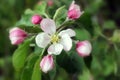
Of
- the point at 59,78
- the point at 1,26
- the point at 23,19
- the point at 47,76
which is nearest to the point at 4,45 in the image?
the point at 1,26

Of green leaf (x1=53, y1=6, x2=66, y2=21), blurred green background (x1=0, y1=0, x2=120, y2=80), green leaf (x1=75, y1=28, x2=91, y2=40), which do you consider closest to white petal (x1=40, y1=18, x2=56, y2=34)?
green leaf (x1=53, y1=6, x2=66, y2=21)

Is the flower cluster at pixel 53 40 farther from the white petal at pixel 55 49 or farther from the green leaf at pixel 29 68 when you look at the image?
the green leaf at pixel 29 68

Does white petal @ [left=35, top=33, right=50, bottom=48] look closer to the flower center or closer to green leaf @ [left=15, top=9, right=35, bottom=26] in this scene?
the flower center

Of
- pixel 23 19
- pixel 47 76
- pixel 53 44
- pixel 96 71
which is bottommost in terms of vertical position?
pixel 96 71

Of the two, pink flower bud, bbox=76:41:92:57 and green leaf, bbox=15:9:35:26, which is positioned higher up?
green leaf, bbox=15:9:35:26

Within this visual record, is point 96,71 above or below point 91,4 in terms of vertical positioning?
below

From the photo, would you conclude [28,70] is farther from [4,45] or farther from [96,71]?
[4,45]

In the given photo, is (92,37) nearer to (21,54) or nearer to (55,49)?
(21,54)
